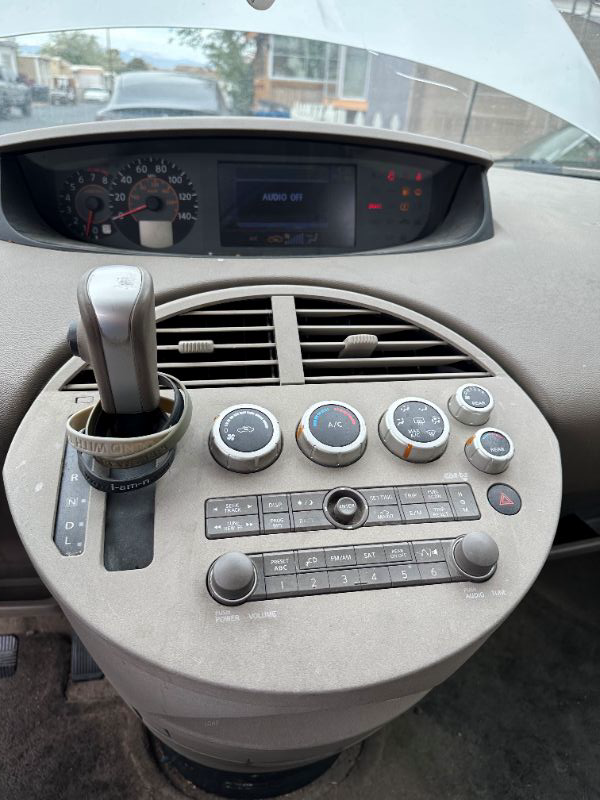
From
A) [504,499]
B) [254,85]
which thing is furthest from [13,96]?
[504,499]

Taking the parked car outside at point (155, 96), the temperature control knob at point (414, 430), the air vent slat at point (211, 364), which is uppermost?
the parked car outside at point (155, 96)

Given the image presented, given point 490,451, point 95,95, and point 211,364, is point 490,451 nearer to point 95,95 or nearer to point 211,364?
point 211,364

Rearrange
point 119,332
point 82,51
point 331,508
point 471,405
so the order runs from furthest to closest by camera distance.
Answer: point 82,51
point 471,405
point 331,508
point 119,332

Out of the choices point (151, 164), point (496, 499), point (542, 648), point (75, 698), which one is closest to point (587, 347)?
point (496, 499)

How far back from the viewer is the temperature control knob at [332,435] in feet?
2.43

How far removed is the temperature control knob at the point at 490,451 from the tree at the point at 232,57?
3.22 feet

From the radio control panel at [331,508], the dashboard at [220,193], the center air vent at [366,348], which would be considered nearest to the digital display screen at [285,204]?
the dashboard at [220,193]

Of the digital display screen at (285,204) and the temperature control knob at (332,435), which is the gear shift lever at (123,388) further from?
the digital display screen at (285,204)

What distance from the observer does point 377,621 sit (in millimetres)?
646

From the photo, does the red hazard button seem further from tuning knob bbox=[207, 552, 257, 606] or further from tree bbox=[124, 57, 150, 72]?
tree bbox=[124, 57, 150, 72]

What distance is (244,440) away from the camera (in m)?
0.73

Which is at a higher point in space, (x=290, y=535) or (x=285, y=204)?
(x=285, y=204)

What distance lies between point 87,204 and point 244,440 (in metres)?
0.68

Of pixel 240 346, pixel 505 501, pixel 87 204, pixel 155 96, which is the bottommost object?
pixel 505 501
